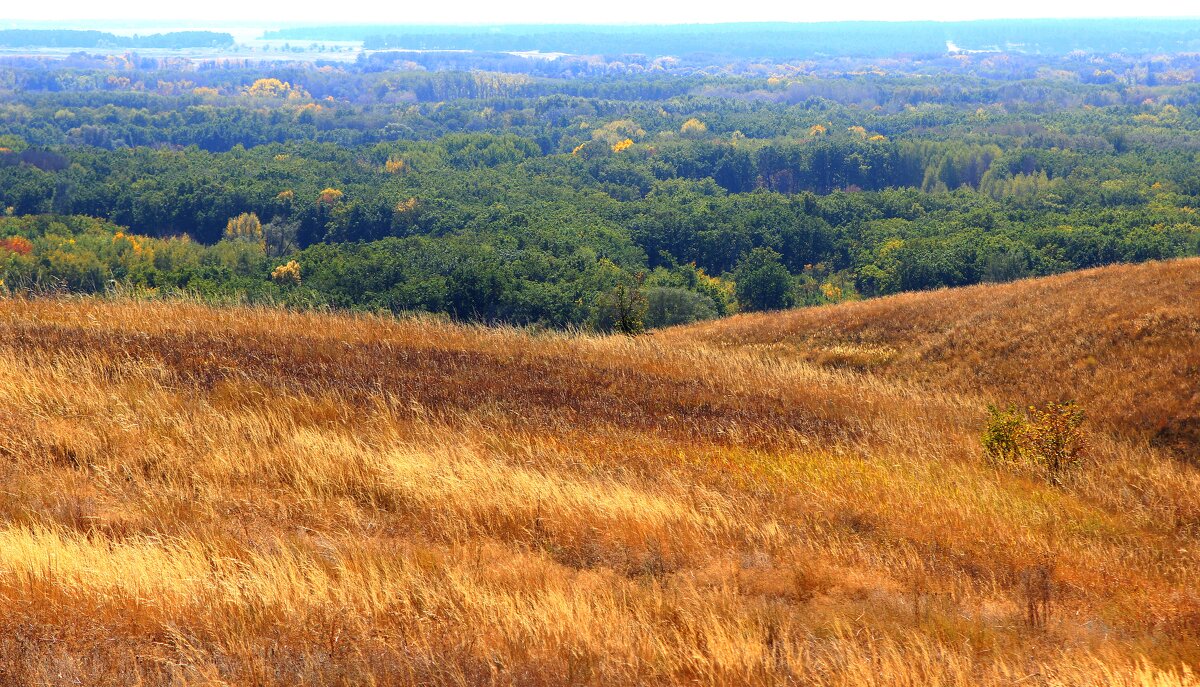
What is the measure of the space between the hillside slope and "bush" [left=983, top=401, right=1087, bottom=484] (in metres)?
5.21

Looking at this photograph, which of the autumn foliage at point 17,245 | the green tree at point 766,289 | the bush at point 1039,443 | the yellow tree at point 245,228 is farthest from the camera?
the yellow tree at point 245,228

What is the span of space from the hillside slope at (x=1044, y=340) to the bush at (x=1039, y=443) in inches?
205

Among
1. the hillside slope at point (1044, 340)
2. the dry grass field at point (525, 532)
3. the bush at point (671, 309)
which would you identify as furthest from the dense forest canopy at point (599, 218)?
the dry grass field at point (525, 532)

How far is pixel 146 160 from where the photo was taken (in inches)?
5896

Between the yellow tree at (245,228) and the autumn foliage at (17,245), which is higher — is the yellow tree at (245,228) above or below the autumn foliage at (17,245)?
below

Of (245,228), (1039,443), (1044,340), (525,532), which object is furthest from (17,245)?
(1039,443)

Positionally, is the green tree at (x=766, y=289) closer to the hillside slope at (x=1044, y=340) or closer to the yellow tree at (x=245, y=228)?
the hillside slope at (x=1044, y=340)

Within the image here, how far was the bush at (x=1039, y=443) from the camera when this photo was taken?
1053cm

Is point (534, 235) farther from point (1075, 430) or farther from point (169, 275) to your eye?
point (1075, 430)

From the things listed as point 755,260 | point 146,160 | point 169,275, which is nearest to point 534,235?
point 755,260

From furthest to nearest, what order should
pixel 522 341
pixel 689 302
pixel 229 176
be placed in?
pixel 229 176, pixel 689 302, pixel 522 341

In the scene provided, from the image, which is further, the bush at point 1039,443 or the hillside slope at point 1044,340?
the hillside slope at point 1044,340

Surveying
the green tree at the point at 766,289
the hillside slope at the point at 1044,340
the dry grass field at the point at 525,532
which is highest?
the dry grass field at the point at 525,532

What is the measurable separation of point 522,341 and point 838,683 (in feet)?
43.2
